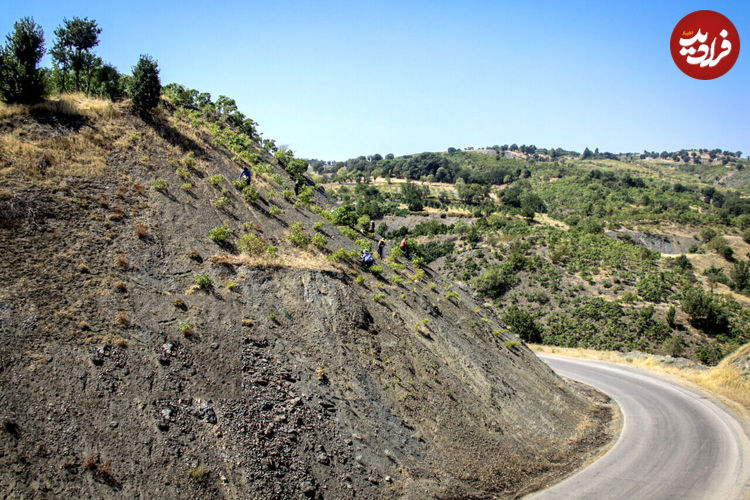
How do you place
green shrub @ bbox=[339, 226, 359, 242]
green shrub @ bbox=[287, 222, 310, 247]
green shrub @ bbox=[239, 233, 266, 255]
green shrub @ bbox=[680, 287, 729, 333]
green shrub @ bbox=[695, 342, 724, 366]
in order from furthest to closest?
green shrub @ bbox=[680, 287, 729, 333]
green shrub @ bbox=[695, 342, 724, 366]
green shrub @ bbox=[339, 226, 359, 242]
green shrub @ bbox=[287, 222, 310, 247]
green shrub @ bbox=[239, 233, 266, 255]

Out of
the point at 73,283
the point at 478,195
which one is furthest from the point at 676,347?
the point at 478,195

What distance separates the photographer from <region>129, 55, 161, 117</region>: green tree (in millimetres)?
21672

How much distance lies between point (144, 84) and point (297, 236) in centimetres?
1206

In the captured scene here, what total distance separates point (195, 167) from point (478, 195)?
10340 centimetres

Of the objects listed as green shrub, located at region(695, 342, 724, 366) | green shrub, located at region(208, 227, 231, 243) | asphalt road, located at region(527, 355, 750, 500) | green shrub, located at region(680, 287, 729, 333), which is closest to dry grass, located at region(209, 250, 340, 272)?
green shrub, located at region(208, 227, 231, 243)

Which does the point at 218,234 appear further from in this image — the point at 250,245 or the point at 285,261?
the point at 285,261

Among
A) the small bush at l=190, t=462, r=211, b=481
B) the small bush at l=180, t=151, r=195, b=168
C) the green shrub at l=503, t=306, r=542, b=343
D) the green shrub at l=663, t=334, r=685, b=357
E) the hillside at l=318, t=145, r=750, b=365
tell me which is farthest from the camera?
the green shrub at l=503, t=306, r=542, b=343

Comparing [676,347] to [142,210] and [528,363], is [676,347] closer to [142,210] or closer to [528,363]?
[528,363]

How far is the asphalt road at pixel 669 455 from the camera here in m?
13.8

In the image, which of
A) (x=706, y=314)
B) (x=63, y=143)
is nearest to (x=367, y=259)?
(x=63, y=143)

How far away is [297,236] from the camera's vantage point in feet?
64.1

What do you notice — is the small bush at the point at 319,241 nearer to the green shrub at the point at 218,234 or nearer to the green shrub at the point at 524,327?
the green shrub at the point at 218,234

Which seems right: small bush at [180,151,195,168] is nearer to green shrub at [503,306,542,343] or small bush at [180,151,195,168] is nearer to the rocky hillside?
the rocky hillside

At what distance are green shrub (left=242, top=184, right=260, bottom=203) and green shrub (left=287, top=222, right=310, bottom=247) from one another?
2821 millimetres
